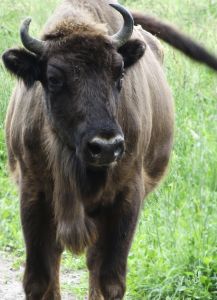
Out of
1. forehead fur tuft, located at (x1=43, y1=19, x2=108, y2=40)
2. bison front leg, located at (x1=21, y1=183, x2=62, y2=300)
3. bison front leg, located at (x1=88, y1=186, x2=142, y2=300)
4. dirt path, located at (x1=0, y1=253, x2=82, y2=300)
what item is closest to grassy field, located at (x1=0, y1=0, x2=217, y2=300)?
dirt path, located at (x1=0, y1=253, x2=82, y2=300)

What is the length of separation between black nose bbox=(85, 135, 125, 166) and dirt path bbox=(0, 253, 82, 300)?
2131 mm

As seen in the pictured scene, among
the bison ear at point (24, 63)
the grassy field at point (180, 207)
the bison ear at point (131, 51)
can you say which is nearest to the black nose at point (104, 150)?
the bison ear at point (24, 63)

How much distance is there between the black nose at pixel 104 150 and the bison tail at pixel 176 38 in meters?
1.20

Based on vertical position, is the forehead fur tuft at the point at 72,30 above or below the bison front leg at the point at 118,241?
above

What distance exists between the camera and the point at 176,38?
809 cm

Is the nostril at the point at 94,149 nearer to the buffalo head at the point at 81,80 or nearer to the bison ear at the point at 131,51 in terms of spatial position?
the buffalo head at the point at 81,80

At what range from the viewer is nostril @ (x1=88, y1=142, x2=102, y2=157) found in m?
5.83

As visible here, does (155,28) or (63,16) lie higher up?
(63,16)

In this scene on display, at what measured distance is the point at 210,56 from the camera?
6.73 meters

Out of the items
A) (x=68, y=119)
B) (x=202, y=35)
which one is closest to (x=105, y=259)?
(x=68, y=119)

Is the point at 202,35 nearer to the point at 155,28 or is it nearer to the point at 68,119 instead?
the point at 155,28

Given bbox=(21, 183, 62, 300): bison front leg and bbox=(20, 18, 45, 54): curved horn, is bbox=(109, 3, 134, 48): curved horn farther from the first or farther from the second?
bbox=(21, 183, 62, 300): bison front leg

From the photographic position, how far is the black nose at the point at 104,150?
5794 mm

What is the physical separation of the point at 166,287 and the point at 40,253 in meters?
1.04
